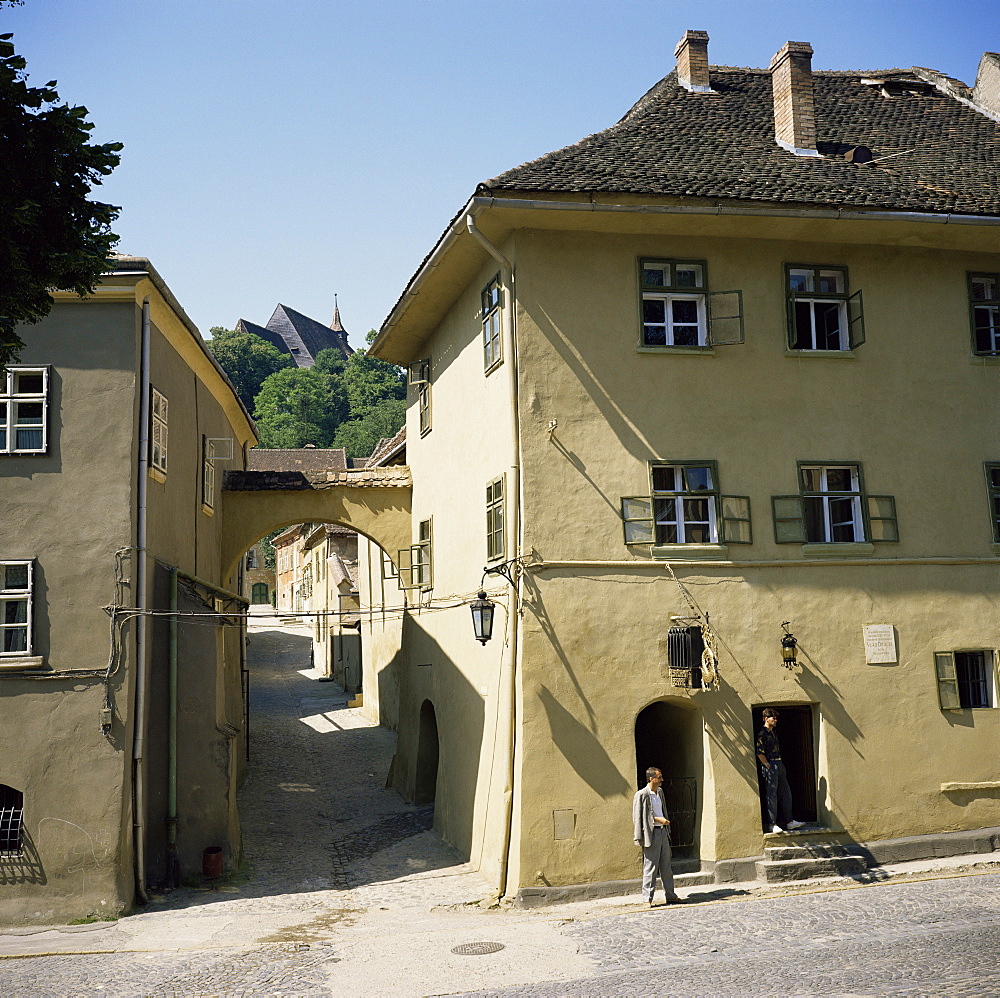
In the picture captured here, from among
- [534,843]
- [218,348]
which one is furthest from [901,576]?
[218,348]

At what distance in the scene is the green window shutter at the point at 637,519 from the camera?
1473 cm

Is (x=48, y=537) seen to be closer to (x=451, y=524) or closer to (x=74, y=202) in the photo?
(x=451, y=524)

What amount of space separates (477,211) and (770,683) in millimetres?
7727

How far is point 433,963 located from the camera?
1146 cm

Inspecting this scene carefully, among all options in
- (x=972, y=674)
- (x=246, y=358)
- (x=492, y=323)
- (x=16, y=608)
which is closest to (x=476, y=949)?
(x=16, y=608)

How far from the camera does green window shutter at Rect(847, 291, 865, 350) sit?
1579 cm

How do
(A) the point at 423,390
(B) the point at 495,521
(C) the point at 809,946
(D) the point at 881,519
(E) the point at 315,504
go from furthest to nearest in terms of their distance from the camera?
1. (E) the point at 315,504
2. (A) the point at 423,390
3. (B) the point at 495,521
4. (D) the point at 881,519
5. (C) the point at 809,946

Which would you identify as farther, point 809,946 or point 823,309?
point 823,309

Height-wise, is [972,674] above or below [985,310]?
below

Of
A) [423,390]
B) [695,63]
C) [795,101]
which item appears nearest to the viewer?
[795,101]

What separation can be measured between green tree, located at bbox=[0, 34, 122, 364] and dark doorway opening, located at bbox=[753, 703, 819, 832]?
35.0ft

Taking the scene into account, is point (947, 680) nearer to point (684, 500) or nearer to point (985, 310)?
point (684, 500)

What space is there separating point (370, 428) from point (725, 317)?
62.6 meters

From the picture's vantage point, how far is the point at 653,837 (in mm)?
13250
